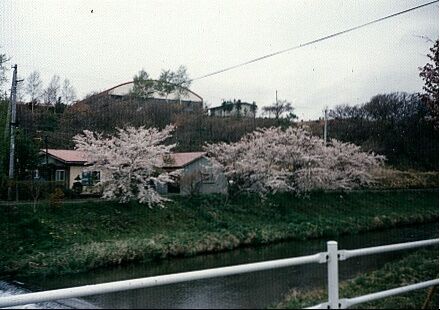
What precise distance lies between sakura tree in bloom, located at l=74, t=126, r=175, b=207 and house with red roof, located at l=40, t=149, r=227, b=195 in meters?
0.06

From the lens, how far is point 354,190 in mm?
2139

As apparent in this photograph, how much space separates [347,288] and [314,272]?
0.33 m

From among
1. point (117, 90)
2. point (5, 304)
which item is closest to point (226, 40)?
point (117, 90)

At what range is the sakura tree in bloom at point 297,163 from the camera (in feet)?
6.72

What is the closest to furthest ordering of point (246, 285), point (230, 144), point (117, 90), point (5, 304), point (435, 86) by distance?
1. point (5, 304)
2. point (117, 90)
3. point (435, 86)
4. point (246, 285)
5. point (230, 144)

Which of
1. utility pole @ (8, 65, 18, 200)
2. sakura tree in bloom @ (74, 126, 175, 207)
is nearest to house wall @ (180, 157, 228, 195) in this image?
sakura tree in bloom @ (74, 126, 175, 207)

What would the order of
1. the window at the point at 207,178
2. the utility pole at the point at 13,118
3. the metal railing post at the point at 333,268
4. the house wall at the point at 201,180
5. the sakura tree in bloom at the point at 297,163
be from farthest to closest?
the window at the point at 207,178 < the house wall at the point at 201,180 < the sakura tree in bloom at the point at 297,163 < the utility pole at the point at 13,118 < the metal railing post at the point at 333,268

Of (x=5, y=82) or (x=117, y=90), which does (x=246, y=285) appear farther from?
(x=5, y=82)

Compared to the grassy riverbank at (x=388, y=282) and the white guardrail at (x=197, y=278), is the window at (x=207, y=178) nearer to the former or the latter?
the grassy riverbank at (x=388, y=282)

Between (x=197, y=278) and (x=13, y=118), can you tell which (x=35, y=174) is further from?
(x=197, y=278)

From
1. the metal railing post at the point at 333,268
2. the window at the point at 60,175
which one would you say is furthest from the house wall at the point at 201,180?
the metal railing post at the point at 333,268

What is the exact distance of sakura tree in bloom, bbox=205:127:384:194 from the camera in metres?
2.05

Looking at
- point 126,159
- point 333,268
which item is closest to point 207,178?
point 126,159

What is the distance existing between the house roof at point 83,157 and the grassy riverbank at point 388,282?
1002 millimetres
